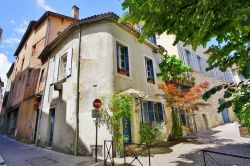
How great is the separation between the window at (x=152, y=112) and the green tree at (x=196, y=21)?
5.65 meters

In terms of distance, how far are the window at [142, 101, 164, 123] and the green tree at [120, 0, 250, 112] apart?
5655 millimetres

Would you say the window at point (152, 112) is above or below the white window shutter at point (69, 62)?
below

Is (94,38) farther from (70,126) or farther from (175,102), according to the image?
(175,102)

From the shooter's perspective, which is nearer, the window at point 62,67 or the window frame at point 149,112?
the window frame at point 149,112

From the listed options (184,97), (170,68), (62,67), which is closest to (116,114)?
(184,97)

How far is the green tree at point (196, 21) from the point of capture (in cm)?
189

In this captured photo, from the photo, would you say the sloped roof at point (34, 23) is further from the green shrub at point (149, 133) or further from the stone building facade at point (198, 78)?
the green shrub at point (149, 133)

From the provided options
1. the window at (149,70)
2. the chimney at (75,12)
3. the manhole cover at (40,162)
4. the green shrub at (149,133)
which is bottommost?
the manhole cover at (40,162)

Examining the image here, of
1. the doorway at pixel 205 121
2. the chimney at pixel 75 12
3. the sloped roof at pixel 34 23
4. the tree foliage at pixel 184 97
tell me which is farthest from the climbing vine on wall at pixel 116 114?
the chimney at pixel 75 12

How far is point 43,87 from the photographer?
1088 centimetres

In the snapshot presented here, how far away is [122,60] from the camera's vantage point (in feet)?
28.8

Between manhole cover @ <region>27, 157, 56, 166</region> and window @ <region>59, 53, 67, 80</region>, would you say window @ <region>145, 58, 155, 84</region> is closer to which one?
window @ <region>59, 53, 67, 80</region>

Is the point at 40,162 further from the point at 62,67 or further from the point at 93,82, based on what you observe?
the point at 62,67

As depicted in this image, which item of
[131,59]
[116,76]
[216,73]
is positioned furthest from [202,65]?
[116,76]
